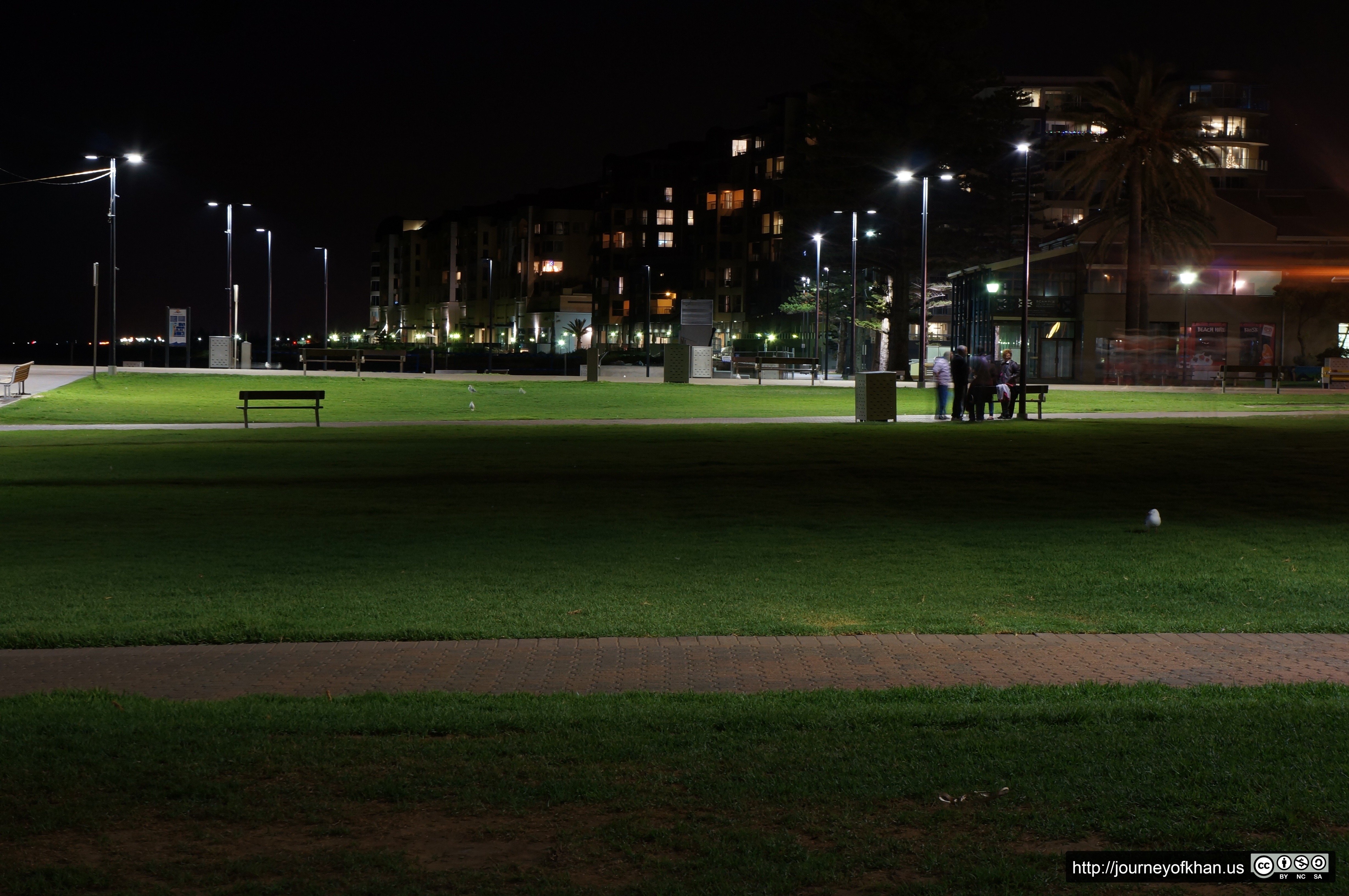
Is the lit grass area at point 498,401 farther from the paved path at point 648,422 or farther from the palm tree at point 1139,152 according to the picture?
the palm tree at point 1139,152

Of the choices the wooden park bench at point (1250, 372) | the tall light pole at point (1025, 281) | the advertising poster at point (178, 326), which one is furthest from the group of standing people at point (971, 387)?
the advertising poster at point (178, 326)

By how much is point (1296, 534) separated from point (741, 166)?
125124mm

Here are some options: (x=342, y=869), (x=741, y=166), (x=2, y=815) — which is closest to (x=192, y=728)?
(x=2, y=815)

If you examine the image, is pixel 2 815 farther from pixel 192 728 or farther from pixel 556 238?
pixel 556 238

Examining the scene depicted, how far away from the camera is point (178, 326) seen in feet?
209

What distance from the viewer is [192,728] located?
20.4 feet

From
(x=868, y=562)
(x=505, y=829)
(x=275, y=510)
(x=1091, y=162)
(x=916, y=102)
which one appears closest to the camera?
(x=505, y=829)

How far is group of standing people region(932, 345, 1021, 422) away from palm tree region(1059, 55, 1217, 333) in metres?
29.7

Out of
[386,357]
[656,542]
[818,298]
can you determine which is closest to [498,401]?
[386,357]

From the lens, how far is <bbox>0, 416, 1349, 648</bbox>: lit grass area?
30.8 feet

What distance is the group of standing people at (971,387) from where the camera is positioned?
32719 mm

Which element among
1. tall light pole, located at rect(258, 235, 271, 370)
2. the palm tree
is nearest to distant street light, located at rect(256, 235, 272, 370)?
tall light pole, located at rect(258, 235, 271, 370)

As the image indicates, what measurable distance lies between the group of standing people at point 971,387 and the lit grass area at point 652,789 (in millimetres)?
26209

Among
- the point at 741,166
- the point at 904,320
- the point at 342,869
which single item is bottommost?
the point at 342,869
